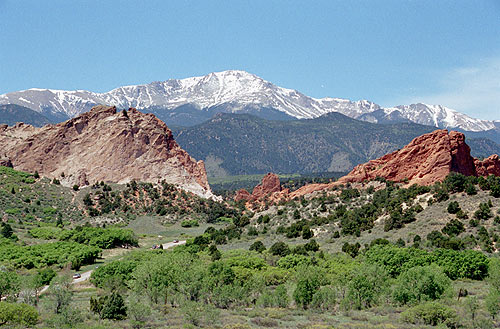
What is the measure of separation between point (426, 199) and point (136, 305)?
5598 cm

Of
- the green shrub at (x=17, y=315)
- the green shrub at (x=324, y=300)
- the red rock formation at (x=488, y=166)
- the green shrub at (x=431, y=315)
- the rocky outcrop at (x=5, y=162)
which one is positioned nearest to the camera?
the green shrub at (x=17, y=315)

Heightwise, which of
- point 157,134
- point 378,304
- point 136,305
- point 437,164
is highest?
point 157,134

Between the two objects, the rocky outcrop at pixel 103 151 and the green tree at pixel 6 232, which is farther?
the rocky outcrop at pixel 103 151

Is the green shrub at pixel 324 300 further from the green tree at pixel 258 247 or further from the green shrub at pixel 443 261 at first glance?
the green tree at pixel 258 247

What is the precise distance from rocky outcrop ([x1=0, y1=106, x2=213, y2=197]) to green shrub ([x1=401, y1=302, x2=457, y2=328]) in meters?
99.8

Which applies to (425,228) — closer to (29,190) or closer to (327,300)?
(327,300)

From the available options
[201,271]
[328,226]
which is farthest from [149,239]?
[201,271]

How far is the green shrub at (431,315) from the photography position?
34688mm

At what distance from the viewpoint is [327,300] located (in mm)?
41281

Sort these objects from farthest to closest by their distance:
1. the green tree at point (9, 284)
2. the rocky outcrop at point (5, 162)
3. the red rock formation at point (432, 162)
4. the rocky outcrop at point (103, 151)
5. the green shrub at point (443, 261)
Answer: the rocky outcrop at point (103, 151), the rocky outcrop at point (5, 162), the red rock formation at point (432, 162), the green shrub at point (443, 261), the green tree at point (9, 284)

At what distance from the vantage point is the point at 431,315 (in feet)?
115

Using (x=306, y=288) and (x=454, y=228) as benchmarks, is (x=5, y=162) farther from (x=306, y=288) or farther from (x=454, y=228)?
(x=454, y=228)

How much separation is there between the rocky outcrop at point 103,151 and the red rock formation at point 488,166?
6854cm

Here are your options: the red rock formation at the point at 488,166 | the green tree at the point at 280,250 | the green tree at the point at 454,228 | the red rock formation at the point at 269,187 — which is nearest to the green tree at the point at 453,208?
the green tree at the point at 454,228
